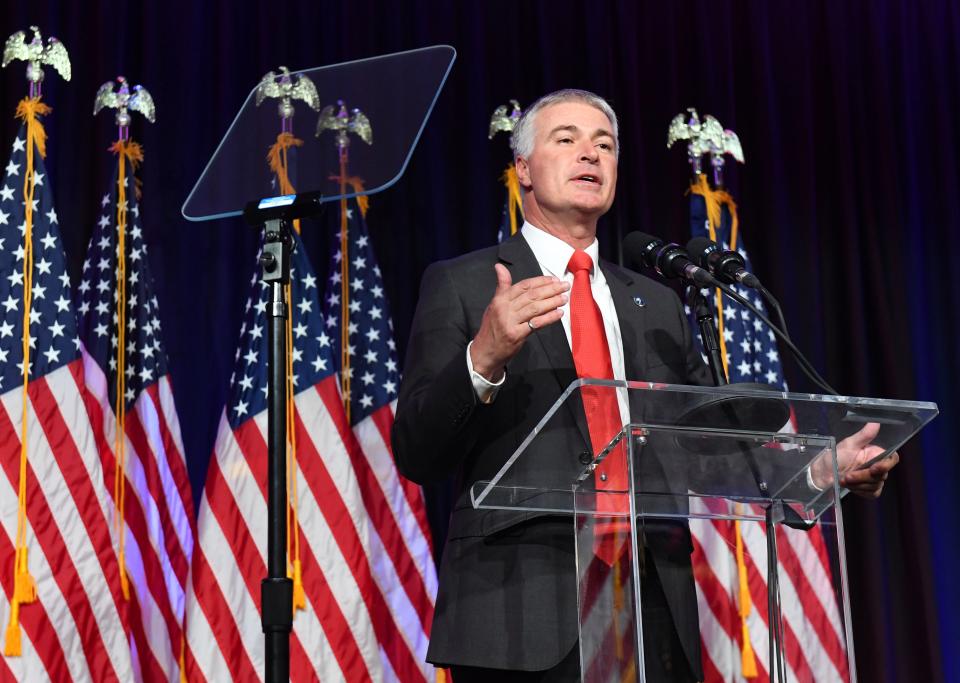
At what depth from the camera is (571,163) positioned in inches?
87.0

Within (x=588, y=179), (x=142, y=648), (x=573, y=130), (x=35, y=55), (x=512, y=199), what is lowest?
(x=142, y=648)

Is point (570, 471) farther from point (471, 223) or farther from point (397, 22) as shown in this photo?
point (397, 22)

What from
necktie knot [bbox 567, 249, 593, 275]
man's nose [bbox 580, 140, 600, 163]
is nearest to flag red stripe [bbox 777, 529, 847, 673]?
necktie knot [bbox 567, 249, 593, 275]

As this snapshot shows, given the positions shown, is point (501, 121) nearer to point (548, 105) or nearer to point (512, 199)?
point (512, 199)

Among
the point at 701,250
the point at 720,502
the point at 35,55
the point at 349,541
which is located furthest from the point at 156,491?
the point at 720,502

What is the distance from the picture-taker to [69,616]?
3.27 m

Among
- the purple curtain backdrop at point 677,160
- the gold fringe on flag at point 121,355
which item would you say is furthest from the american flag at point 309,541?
the purple curtain backdrop at point 677,160

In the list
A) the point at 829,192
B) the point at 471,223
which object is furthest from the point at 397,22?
the point at 829,192

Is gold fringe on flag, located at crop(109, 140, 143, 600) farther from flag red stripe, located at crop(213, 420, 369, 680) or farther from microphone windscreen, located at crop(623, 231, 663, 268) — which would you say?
microphone windscreen, located at crop(623, 231, 663, 268)

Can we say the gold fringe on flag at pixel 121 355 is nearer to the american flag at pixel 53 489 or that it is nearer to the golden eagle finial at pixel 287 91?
the american flag at pixel 53 489

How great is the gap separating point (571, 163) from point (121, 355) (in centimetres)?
212

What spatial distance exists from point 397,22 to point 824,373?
2.28 metres

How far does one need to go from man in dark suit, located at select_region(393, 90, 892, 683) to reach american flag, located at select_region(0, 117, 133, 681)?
1.82 metres

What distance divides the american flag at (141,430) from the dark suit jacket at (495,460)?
6.45 ft
